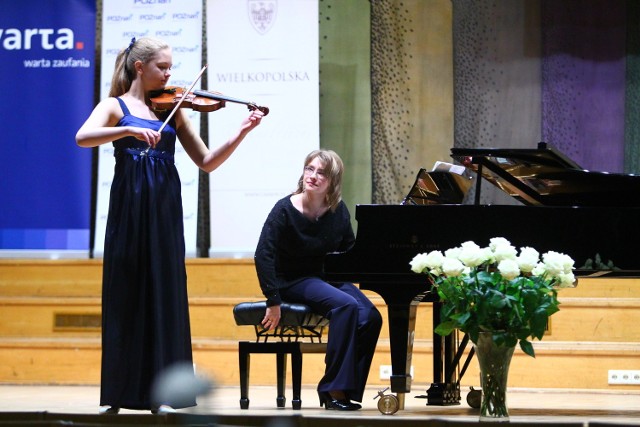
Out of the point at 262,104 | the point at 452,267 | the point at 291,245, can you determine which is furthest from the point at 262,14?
the point at 452,267

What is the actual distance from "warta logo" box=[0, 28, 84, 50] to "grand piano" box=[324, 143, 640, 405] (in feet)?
11.2

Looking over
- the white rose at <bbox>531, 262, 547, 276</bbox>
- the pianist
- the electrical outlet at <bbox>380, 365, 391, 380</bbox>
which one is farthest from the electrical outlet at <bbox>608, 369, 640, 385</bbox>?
the white rose at <bbox>531, 262, 547, 276</bbox>

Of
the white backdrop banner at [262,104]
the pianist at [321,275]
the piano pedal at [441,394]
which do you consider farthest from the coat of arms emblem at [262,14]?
the piano pedal at [441,394]

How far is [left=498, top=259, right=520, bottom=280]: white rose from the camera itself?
3.39 metres

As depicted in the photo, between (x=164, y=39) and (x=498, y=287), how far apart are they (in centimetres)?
367

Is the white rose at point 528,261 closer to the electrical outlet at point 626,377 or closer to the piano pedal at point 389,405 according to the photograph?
the piano pedal at point 389,405

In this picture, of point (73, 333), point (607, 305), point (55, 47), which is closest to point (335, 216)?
point (607, 305)

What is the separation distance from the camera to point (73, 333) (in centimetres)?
620

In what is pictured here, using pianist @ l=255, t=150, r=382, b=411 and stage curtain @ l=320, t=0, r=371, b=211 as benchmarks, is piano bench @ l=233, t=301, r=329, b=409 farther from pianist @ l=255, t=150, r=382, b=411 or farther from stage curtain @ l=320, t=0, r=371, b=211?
stage curtain @ l=320, t=0, r=371, b=211

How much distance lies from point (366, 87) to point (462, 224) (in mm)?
3036

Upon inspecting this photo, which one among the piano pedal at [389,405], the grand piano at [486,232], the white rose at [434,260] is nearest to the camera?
the white rose at [434,260]

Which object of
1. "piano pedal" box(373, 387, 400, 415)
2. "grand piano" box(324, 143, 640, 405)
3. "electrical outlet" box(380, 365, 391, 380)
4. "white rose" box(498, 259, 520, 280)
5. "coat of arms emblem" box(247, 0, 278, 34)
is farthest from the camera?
"coat of arms emblem" box(247, 0, 278, 34)

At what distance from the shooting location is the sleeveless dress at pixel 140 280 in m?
3.61

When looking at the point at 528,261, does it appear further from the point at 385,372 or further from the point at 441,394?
the point at 385,372
